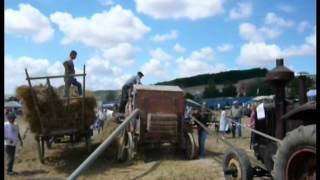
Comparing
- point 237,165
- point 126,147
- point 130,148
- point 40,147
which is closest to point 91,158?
point 237,165

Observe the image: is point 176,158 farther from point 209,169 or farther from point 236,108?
point 236,108

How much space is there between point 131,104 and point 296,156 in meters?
8.60

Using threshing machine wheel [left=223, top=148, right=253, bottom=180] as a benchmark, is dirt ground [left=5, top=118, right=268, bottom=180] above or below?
below

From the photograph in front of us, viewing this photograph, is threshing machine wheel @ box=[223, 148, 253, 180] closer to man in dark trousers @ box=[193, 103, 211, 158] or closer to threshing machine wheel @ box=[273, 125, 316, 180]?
threshing machine wheel @ box=[273, 125, 316, 180]

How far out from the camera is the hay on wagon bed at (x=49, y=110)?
1309 centimetres

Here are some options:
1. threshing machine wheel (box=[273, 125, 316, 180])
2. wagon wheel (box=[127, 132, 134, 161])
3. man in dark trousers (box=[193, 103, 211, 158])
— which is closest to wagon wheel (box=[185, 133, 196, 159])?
man in dark trousers (box=[193, 103, 211, 158])

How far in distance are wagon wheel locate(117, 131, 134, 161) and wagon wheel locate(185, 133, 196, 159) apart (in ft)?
5.26

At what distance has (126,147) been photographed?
542 inches

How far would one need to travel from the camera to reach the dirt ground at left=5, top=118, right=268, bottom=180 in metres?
10.7

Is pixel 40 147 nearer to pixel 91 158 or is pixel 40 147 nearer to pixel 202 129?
pixel 202 129

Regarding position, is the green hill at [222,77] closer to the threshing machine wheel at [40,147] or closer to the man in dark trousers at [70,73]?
the man in dark trousers at [70,73]

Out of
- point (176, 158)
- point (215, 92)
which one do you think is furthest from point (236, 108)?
point (215, 92)

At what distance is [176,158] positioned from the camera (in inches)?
555

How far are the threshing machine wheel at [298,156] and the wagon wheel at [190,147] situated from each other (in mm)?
7512
